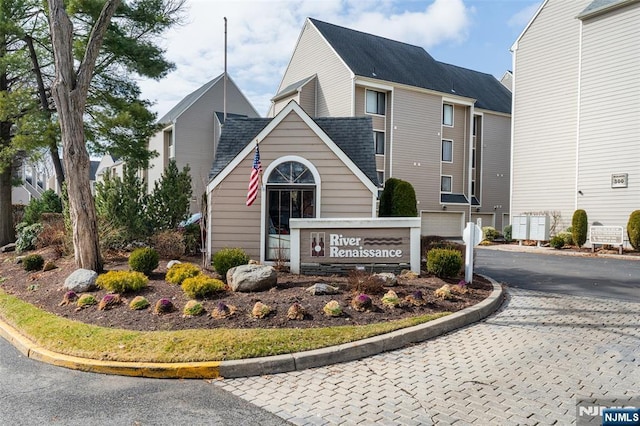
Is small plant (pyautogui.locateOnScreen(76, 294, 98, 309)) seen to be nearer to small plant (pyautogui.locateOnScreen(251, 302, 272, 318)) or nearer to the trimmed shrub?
small plant (pyautogui.locateOnScreen(251, 302, 272, 318))

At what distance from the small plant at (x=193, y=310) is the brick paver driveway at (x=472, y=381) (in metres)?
2.25

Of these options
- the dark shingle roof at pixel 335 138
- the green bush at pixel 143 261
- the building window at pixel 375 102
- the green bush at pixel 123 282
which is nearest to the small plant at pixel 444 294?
the dark shingle roof at pixel 335 138

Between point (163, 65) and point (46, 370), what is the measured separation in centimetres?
1503

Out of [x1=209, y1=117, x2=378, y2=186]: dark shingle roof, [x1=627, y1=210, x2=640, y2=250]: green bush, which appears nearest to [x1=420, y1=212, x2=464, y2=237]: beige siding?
[x1=627, y1=210, x2=640, y2=250]: green bush

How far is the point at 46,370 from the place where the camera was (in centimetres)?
572

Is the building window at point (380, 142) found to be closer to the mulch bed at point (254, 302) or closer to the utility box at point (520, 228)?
the utility box at point (520, 228)

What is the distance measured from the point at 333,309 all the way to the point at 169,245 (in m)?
7.99

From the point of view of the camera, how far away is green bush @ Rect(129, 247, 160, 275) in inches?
396

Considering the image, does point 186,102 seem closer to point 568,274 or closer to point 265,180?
point 265,180

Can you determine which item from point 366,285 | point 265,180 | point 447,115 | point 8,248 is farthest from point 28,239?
point 447,115

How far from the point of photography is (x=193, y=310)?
23.5 ft

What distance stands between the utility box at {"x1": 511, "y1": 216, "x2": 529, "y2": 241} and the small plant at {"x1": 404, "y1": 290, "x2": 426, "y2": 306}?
17.8 meters

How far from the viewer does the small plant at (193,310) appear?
7156 millimetres

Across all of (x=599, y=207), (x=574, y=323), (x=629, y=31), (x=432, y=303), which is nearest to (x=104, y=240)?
(x=432, y=303)
